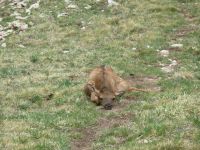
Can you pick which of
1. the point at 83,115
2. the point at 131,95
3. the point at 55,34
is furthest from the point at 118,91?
the point at 55,34

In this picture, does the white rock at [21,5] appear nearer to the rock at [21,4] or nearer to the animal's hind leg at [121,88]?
the rock at [21,4]

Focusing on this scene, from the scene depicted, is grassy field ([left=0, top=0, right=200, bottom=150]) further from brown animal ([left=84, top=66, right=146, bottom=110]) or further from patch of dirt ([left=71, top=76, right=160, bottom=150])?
brown animal ([left=84, top=66, right=146, bottom=110])

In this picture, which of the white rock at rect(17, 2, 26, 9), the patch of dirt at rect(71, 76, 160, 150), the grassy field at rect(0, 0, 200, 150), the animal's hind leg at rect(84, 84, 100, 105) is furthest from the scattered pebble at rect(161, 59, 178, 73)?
the white rock at rect(17, 2, 26, 9)

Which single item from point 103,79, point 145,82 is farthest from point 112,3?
point 103,79

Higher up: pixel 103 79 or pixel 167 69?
pixel 103 79

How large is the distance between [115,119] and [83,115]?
1.02 m

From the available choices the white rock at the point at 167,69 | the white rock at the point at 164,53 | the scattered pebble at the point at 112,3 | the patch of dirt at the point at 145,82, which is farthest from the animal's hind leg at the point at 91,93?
the scattered pebble at the point at 112,3

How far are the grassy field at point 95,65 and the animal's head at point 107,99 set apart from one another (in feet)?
0.88

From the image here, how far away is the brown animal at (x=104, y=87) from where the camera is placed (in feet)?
57.2

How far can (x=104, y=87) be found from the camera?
1756cm

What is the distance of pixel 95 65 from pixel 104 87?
214 inches

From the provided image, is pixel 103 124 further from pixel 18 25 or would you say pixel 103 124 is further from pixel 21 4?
pixel 21 4

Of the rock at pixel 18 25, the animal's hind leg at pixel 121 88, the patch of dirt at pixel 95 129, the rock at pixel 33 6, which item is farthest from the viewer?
the rock at pixel 33 6

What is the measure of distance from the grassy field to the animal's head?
0.27 m
